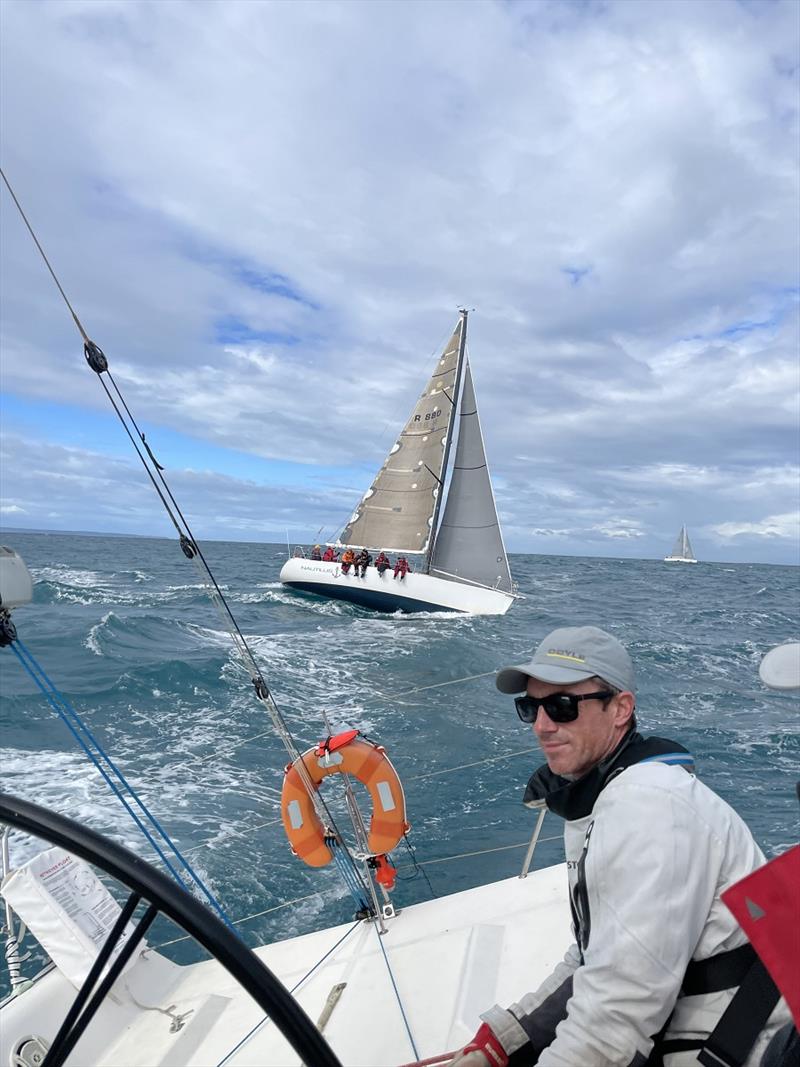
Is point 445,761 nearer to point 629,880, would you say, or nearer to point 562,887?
point 562,887

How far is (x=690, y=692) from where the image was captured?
9.97 m

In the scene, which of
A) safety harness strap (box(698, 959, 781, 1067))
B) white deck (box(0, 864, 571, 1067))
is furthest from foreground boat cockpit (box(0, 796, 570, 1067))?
safety harness strap (box(698, 959, 781, 1067))

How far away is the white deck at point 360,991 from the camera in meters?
2.26

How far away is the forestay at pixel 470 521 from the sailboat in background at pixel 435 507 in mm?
32

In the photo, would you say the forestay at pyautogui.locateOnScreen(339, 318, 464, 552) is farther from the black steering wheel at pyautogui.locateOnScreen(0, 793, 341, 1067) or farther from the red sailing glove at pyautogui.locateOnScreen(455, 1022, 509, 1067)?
the black steering wheel at pyautogui.locateOnScreen(0, 793, 341, 1067)

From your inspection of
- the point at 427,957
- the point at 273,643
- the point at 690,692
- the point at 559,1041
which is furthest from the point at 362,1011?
the point at 273,643

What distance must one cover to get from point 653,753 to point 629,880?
0.96ft

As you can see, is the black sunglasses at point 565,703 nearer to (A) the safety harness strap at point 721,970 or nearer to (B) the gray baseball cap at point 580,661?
(B) the gray baseball cap at point 580,661

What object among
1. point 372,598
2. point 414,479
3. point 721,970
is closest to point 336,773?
point 721,970

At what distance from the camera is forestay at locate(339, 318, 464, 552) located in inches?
908

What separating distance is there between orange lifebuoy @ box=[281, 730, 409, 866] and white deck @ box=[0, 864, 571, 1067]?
34cm

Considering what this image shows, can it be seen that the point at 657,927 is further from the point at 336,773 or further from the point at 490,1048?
the point at 336,773

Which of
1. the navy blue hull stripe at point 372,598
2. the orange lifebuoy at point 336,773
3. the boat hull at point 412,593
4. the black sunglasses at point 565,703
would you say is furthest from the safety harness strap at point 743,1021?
the navy blue hull stripe at point 372,598

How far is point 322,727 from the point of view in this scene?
27.5 feet
